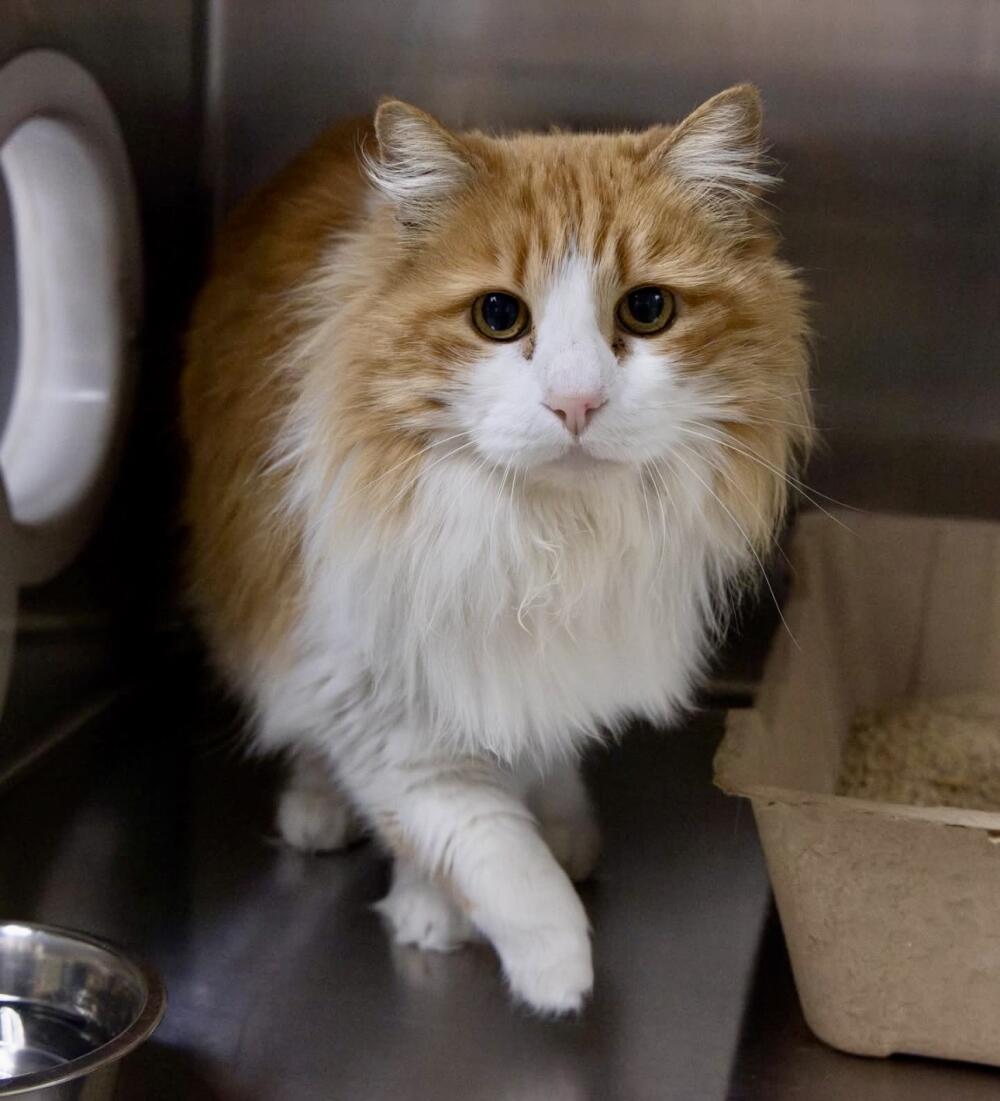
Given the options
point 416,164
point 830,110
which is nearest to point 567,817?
point 416,164

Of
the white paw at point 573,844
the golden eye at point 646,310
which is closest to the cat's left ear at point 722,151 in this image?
the golden eye at point 646,310

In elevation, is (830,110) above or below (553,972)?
above

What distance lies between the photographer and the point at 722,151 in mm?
1339

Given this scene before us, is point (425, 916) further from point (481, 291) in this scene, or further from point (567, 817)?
point (481, 291)

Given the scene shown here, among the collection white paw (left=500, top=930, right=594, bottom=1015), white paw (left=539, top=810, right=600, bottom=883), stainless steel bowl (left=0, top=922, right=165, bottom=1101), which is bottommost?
white paw (left=539, top=810, right=600, bottom=883)

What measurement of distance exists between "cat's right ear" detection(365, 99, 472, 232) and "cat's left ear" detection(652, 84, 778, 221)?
184 millimetres

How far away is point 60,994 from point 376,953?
331 millimetres

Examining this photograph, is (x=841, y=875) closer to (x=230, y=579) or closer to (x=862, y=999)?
(x=862, y=999)

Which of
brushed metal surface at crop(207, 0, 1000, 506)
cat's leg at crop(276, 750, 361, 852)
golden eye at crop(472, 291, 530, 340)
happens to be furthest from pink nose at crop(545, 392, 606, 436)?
brushed metal surface at crop(207, 0, 1000, 506)

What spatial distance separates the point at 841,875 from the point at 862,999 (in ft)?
0.43

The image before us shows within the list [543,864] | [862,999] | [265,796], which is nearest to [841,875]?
[862,999]

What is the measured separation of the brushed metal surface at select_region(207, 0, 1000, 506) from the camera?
1923 millimetres

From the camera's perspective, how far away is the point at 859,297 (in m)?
2.02

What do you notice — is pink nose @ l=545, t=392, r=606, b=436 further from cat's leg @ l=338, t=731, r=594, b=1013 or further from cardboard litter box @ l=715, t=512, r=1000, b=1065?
cat's leg @ l=338, t=731, r=594, b=1013
